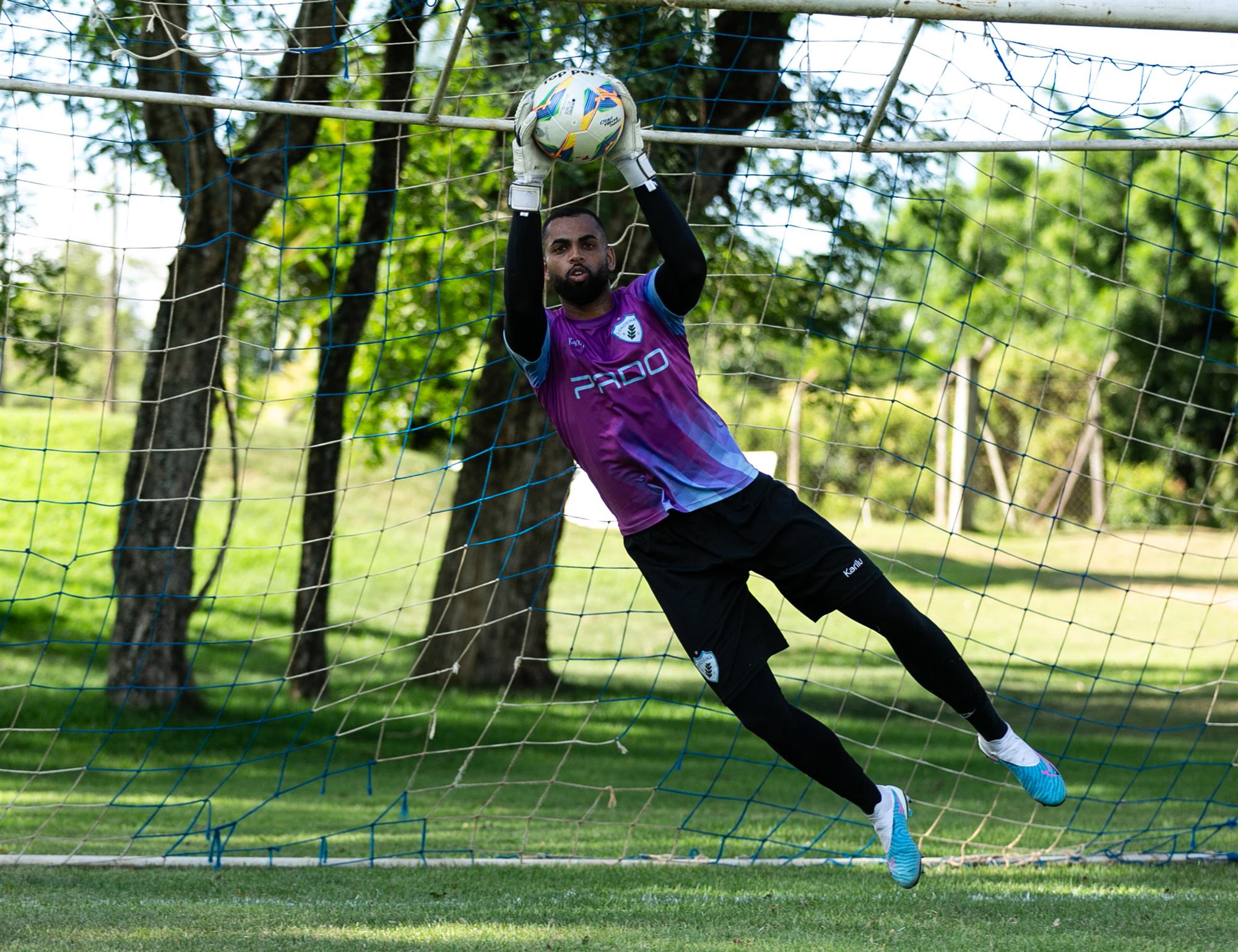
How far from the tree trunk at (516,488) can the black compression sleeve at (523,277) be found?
4798 millimetres

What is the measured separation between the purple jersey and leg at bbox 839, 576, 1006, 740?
553 mm

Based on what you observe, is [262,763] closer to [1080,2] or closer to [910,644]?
[910,644]

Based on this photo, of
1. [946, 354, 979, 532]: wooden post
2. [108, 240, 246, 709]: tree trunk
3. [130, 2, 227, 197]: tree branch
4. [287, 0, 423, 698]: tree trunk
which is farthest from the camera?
[946, 354, 979, 532]: wooden post

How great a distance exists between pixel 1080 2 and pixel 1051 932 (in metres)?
3.28

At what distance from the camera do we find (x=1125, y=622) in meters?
17.6

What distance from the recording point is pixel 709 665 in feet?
13.4

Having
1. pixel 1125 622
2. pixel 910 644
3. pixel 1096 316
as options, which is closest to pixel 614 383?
pixel 910 644

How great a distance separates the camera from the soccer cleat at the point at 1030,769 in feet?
13.8

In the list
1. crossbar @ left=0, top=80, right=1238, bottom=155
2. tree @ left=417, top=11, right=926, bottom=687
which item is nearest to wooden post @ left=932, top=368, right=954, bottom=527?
tree @ left=417, top=11, right=926, bottom=687

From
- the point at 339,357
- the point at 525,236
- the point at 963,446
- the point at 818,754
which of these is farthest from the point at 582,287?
the point at 963,446

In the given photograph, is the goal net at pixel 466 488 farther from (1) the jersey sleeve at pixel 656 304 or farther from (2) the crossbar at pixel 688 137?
(1) the jersey sleeve at pixel 656 304

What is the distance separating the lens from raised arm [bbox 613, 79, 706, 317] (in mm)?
4012

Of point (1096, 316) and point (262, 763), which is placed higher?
point (1096, 316)

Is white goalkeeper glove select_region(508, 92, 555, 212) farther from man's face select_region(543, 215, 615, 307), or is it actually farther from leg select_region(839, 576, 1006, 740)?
leg select_region(839, 576, 1006, 740)
